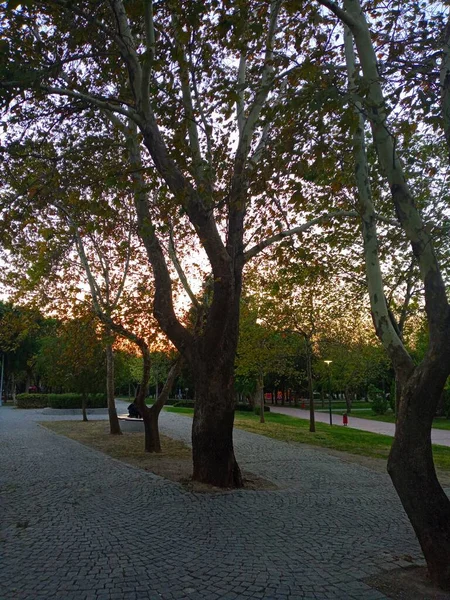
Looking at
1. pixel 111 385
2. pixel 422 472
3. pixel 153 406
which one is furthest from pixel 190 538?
pixel 111 385

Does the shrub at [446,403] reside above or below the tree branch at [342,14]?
below

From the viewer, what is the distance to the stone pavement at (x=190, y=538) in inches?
164

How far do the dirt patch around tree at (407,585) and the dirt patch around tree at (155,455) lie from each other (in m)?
3.97

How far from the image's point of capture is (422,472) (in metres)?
4.37

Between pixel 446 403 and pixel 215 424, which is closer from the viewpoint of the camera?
pixel 215 424

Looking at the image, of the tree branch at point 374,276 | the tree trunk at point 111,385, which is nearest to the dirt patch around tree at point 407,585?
the tree branch at point 374,276

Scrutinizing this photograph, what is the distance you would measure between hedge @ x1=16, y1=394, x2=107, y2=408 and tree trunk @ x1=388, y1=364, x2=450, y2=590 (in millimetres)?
32601

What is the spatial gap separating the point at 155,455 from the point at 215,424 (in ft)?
16.8

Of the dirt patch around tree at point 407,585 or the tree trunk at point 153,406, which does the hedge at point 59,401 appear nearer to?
the tree trunk at point 153,406

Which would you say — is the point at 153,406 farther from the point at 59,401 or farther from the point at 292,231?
the point at 59,401

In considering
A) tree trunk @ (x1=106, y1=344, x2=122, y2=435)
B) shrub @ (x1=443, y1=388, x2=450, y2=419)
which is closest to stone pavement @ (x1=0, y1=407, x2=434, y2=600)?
tree trunk @ (x1=106, y1=344, x2=122, y2=435)

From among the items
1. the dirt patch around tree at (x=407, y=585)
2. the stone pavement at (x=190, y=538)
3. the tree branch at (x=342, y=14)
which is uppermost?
the tree branch at (x=342, y=14)

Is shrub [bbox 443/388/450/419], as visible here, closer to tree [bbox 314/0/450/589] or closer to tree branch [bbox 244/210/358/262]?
tree branch [bbox 244/210/358/262]

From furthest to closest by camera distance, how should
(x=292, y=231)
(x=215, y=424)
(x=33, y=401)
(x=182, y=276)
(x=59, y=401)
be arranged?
(x=33, y=401) < (x=59, y=401) < (x=182, y=276) < (x=292, y=231) < (x=215, y=424)
